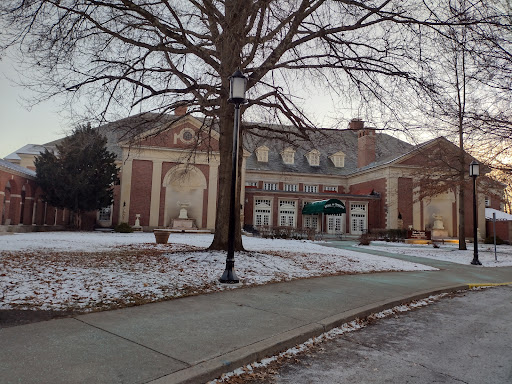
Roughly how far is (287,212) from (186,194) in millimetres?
10859

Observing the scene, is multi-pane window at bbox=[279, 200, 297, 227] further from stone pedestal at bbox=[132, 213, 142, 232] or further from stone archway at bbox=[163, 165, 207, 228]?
stone pedestal at bbox=[132, 213, 142, 232]

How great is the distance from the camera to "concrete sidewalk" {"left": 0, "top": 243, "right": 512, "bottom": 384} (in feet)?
11.6

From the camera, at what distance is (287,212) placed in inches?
1620

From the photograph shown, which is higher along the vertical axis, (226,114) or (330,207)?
(226,114)

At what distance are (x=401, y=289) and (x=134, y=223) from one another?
30.0 meters

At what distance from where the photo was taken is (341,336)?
5465mm

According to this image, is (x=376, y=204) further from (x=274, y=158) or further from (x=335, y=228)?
(x=274, y=158)

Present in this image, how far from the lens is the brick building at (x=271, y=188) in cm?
3572

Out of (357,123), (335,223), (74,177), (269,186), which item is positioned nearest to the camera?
(357,123)

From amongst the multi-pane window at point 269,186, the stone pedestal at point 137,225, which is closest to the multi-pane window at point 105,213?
the stone pedestal at point 137,225

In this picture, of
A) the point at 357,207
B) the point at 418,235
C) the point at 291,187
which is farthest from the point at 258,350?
the point at 291,187

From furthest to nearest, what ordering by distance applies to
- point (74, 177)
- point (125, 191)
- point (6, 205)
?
point (125, 191) → point (74, 177) → point (6, 205)

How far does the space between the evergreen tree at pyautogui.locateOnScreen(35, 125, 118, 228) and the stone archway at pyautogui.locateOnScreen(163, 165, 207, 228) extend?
6261 millimetres

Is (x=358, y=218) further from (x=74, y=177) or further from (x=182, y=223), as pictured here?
(x=74, y=177)
